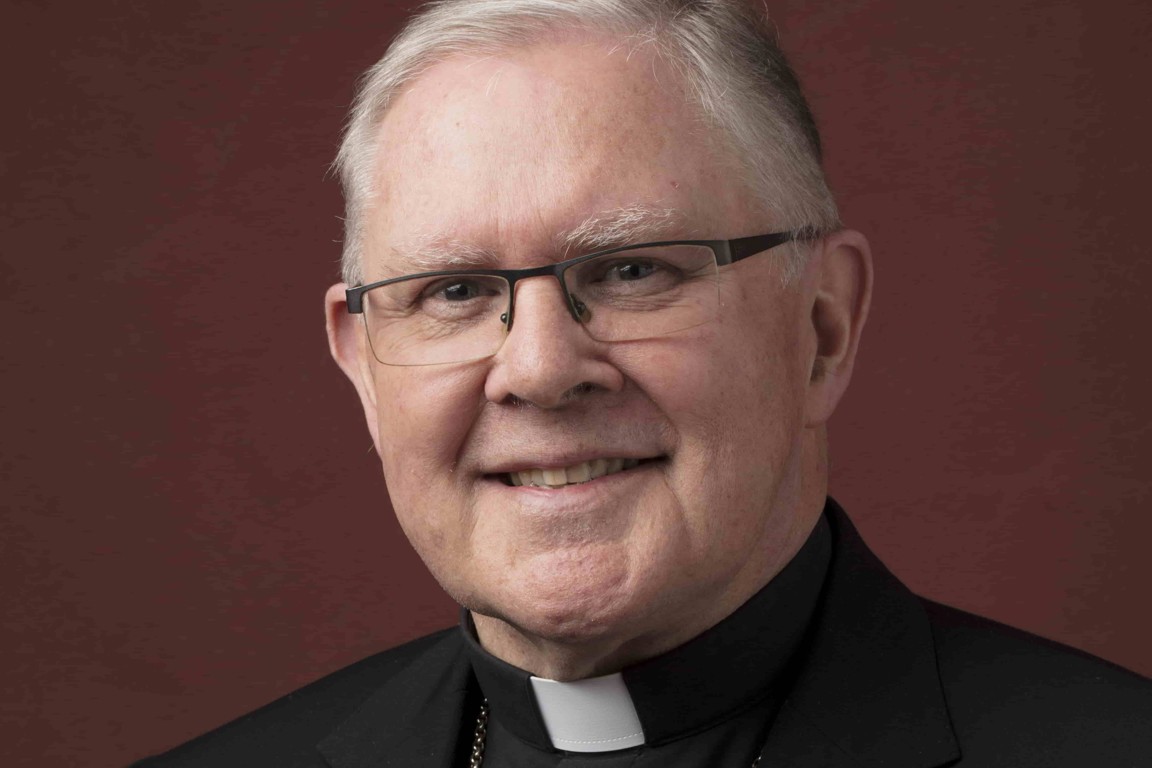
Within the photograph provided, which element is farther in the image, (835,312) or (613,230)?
(835,312)

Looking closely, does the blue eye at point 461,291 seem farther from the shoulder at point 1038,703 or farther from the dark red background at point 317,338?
the dark red background at point 317,338

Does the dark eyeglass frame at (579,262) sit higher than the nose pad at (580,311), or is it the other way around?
the dark eyeglass frame at (579,262)

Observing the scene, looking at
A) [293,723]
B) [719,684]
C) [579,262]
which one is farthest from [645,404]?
[293,723]

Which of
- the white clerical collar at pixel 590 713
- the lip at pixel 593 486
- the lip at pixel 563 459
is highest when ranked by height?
the lip at pixel 563 459

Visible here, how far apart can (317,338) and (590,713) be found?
1.67 m

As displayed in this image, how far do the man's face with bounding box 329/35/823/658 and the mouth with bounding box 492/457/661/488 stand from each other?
2 centimetres

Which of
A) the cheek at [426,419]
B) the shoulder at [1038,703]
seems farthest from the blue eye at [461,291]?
the shoulder at [1038,703]

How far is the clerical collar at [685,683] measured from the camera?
2955 millimetres

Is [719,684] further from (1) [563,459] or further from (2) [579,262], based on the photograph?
(2) [579,262]

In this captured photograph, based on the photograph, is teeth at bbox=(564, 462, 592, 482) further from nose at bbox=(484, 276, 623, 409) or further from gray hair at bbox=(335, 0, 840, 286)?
gray hair at bbox=(335, 0, 840, 286)

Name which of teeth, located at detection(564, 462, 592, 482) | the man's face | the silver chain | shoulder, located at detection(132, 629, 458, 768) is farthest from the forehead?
shoulder, located at detection(132, 629, 458, 768)

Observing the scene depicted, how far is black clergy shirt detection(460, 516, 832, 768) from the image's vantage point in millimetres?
2955

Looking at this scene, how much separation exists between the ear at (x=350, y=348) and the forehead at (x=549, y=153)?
337mm

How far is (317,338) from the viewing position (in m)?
4.49
